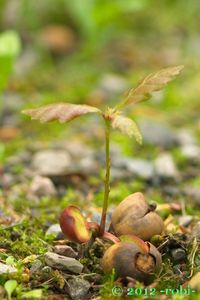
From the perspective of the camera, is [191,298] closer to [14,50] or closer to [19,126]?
[14,50]

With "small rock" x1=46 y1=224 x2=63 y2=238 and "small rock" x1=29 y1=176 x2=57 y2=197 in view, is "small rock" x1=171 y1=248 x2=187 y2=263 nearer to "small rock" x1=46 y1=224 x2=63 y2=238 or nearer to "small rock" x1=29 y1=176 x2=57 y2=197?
"small rock" x1=46 y1=224 x2=63 y2=238

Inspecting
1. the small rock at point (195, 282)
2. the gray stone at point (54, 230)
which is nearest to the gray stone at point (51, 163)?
the gray stone at point (54, 230)

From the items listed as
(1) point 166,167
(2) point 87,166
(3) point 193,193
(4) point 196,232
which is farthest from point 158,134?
(4) point 196,232

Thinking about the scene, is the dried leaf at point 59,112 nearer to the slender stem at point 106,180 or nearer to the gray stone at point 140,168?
the slender stem at point 106,180

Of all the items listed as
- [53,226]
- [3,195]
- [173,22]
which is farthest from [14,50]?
[173,22]

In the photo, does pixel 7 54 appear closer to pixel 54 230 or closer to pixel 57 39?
pixel 54 230

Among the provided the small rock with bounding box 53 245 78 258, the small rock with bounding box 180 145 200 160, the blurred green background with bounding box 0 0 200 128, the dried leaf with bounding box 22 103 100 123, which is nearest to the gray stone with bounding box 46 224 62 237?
the small rock with bounding box 53 245 78 258
